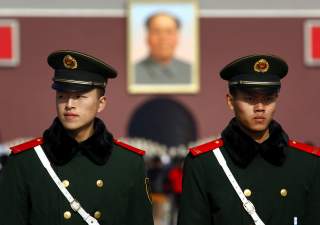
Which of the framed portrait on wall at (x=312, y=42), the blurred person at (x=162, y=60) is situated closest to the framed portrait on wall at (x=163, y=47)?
the blurred person at (x=162, y=60)

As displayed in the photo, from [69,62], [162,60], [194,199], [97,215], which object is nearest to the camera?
[194,199]

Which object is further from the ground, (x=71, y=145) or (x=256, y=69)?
(x=256, y=69)

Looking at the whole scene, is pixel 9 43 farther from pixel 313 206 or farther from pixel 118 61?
pixel 313 206

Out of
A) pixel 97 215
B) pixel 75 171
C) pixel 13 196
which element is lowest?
pixel 97 215

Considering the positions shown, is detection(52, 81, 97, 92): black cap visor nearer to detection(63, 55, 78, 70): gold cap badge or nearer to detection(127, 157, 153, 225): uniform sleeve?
detection(63, 55, 78, 70): gold cap badge

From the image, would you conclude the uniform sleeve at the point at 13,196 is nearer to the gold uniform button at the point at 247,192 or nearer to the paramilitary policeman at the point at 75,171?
the paramilitary policeman at the point at 75,171

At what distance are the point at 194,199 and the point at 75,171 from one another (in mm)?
662

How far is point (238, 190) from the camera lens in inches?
174

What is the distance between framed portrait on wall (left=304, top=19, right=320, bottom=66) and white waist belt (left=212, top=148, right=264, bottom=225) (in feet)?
54.3


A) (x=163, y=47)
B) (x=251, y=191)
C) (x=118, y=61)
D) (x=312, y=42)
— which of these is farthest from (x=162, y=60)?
(x=251, y=191)

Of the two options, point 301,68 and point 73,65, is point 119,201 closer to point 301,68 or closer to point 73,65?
point 73,65

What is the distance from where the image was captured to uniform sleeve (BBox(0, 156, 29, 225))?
441cm

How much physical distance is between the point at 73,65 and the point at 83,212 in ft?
2.60

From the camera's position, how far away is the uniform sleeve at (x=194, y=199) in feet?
14.4
